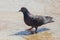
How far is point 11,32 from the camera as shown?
5.61ft

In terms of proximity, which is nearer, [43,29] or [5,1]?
[43,29]

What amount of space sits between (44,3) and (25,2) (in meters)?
0.21

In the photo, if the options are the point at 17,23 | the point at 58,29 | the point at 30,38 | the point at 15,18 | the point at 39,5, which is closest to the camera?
the point at 30,38

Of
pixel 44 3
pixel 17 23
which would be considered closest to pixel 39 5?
pixel 44 3

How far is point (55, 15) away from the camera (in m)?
2.06

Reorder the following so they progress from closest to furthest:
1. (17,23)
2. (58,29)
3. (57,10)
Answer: (58,29) < (17,23) < (57,10)

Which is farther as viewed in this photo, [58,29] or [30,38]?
[58,29]

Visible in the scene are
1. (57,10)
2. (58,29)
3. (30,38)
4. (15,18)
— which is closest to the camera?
(30,38)

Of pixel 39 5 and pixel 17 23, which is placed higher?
pixel 39 5

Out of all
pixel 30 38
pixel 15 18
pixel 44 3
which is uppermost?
pixel 44 3

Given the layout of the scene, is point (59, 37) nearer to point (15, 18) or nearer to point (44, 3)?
point (15, 18)

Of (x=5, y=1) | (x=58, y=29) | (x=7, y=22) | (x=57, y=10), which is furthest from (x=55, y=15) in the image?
(x=5, y=1)

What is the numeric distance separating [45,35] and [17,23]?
319mm

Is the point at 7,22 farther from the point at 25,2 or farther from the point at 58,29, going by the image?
the point at 25,2
